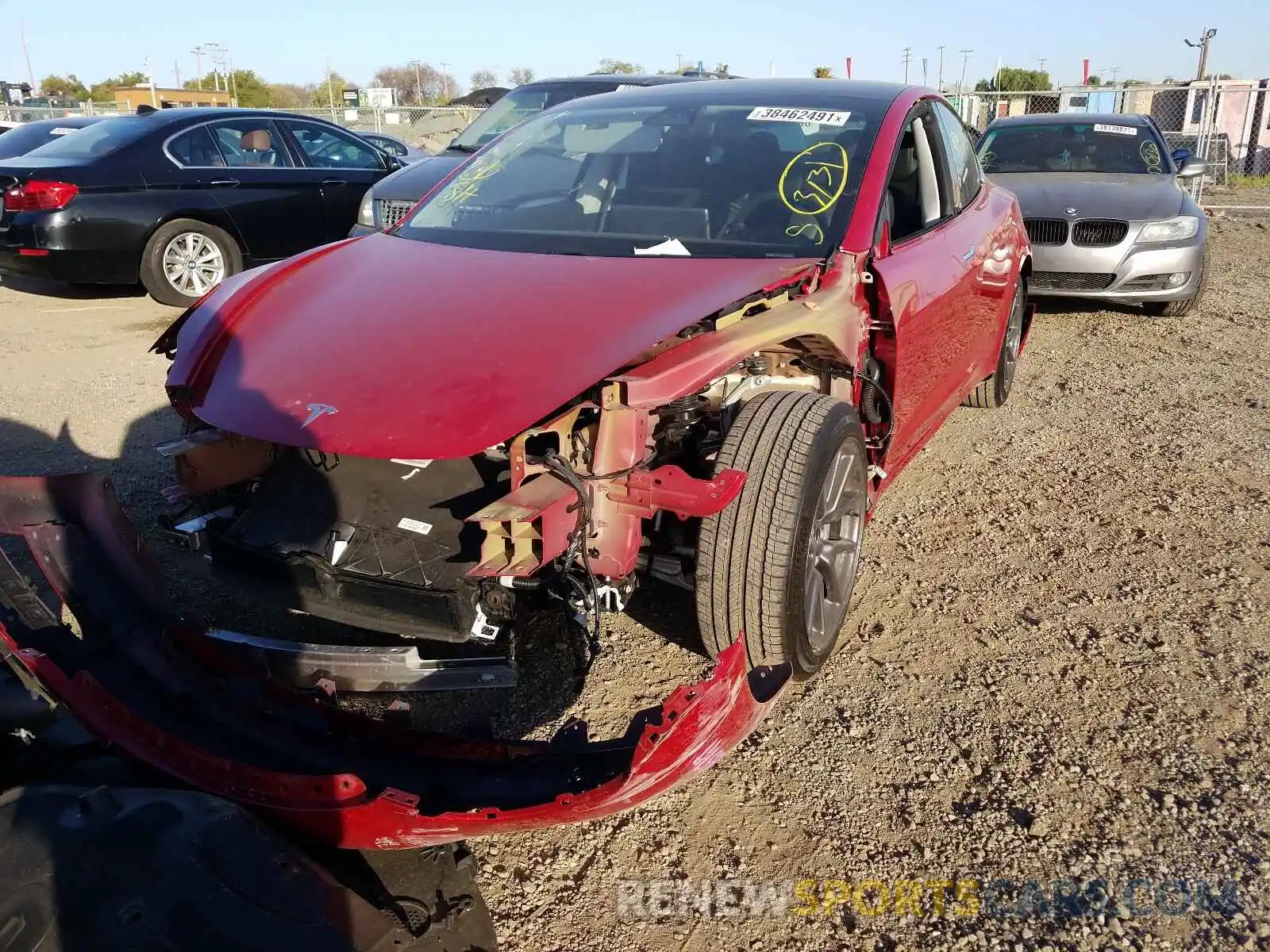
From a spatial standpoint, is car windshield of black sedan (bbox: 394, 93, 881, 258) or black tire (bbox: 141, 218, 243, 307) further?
black tire (bbox: 141, 218, 243, 307)

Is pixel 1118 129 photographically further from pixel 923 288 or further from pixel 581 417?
pixel 581 417

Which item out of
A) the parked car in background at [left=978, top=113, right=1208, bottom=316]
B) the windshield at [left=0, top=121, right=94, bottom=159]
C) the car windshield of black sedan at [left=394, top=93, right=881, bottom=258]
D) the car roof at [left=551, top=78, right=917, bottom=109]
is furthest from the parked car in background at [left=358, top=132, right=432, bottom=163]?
the car windshield of black sedan at [left=394, top=93, right=881, bottom=258]

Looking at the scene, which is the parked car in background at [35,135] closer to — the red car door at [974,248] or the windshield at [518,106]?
the windshield at [518,106]

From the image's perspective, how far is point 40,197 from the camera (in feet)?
24.7

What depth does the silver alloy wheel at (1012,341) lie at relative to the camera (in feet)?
17.7

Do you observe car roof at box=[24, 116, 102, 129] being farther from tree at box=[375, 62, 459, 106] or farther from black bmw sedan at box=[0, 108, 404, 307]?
tree at box=[375, 62, 459, 106]

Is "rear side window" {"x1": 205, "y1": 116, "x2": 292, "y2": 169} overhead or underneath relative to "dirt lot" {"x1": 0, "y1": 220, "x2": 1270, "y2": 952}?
overhead

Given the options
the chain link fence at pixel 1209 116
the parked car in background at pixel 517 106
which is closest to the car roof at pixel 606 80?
the parked car in background at pixel 517 106

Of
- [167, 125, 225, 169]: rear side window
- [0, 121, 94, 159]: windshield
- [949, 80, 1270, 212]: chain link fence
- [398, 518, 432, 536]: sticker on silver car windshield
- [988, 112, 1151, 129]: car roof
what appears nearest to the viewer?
[398, 518, 432, 536]: sticker on silver car windshield

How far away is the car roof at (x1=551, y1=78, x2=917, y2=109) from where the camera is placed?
147 inches

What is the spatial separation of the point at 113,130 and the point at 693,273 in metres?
7.53

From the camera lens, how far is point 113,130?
8312 millimetres

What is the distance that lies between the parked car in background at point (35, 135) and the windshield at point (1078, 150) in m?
9.20

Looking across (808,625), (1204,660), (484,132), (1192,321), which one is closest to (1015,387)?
(1192,321)
